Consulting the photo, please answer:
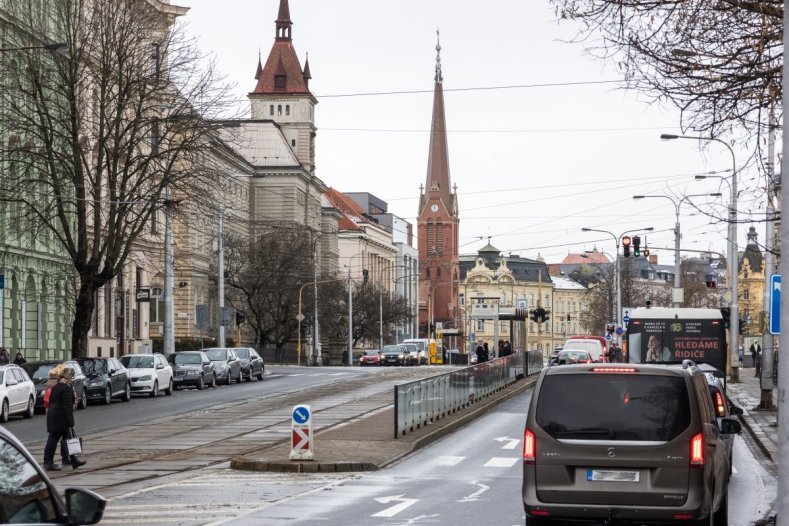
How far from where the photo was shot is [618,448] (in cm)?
1270

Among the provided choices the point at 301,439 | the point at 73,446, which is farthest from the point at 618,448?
the point at 73,446

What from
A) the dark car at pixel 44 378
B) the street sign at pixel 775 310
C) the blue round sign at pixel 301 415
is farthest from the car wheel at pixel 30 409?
the street sign at pixel 775 310

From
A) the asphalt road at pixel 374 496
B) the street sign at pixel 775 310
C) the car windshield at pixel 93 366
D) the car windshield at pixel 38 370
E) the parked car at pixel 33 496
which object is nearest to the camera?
the parked car at pixel 33 496

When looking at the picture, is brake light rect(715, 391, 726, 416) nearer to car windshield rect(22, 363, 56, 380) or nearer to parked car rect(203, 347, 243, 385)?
car windshield rect(22, 363, 56, 380)

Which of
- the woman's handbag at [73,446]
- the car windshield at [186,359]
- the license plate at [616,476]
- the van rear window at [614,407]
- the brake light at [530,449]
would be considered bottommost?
the woman's handbag at [73,446]

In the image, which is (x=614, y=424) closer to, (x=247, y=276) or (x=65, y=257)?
(x=65, y=257)

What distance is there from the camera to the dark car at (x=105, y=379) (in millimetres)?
43969

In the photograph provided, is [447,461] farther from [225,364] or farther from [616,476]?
[225,364]

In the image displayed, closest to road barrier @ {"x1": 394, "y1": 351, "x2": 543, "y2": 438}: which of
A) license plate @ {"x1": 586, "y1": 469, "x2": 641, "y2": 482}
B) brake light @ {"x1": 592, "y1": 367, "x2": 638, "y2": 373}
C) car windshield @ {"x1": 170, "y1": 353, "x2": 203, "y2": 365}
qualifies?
car windshield @ {"x1": 170, "y1": 353, "x2": 203, "y2": 365}

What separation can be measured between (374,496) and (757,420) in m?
18.1

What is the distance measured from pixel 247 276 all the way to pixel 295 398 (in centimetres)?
4822

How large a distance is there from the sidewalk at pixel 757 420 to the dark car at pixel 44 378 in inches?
702

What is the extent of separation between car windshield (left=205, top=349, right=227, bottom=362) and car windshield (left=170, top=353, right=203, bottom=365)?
11.5ft

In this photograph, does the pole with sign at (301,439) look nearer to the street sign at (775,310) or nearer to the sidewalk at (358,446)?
the sidewalk at (358,446)
